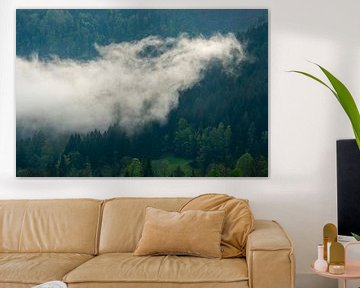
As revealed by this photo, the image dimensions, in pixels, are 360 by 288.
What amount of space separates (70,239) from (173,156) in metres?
0.99

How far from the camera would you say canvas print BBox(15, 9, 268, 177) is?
174 inches

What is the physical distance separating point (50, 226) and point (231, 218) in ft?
4.13

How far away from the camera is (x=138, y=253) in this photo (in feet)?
12.3

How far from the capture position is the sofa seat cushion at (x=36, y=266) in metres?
3.34

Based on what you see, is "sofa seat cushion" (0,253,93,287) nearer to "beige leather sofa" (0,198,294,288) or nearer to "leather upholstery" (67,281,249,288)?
"beige leather sofa" (0,198,294,288)

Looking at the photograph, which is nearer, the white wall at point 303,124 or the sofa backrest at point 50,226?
the sofa backrest at point 50,226

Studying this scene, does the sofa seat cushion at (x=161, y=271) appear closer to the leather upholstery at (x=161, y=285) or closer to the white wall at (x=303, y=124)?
the leather upholstery at (x=161, y=285)

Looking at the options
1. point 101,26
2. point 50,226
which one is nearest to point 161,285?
point 50,226

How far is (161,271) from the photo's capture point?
11.0 feet

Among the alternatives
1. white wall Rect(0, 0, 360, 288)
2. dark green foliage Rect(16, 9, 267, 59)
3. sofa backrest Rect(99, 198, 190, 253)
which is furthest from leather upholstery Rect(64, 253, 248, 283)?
dark green foliage Rect(16, 9, 267, 59)

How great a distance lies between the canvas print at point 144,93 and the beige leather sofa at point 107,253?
0.41 m

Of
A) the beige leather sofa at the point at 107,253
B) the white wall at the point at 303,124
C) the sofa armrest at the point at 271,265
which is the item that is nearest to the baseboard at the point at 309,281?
the white wall at the point at 303,124

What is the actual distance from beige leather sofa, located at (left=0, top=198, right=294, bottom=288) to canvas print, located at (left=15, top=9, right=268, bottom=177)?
412 millimetres

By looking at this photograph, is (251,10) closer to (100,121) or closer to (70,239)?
(100,121)
